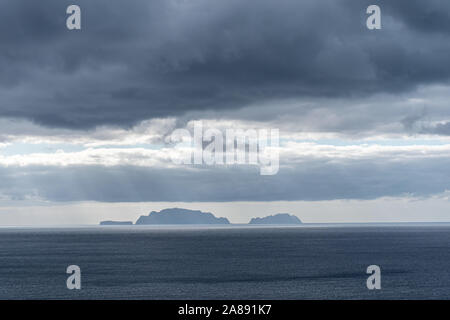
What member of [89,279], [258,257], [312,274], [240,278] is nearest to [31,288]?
[89,279]

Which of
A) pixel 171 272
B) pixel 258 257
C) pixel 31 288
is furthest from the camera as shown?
pixel 258 257

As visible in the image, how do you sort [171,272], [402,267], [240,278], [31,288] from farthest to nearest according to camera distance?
[402,267]
[171,272]
[240,278]
[31,288]
